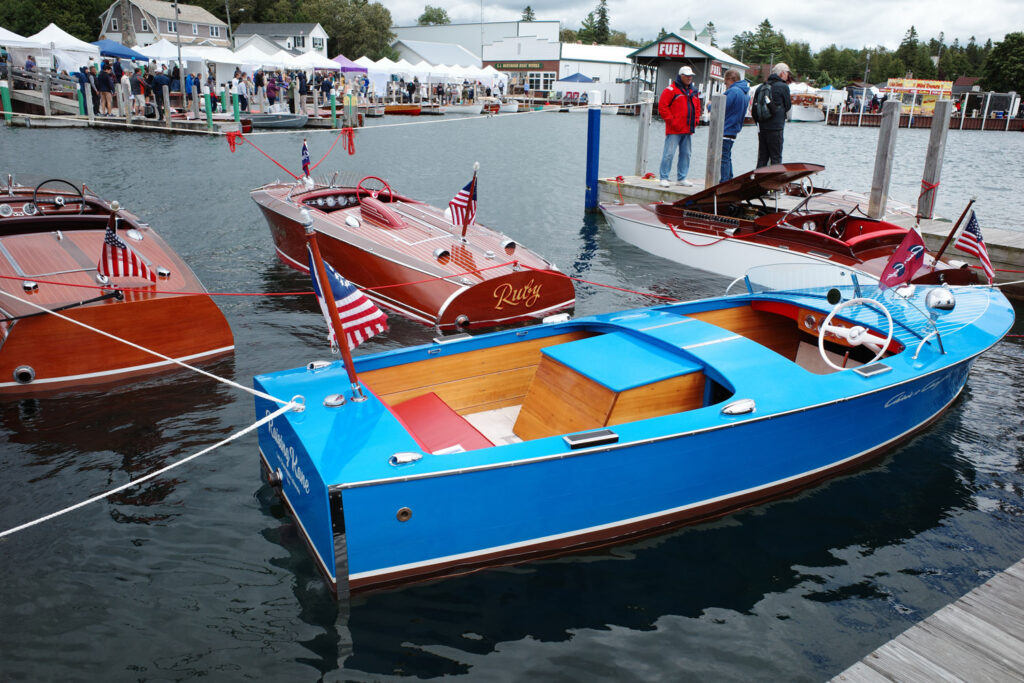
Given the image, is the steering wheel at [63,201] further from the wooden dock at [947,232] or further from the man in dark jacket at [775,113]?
the man in dark jacket at [775,113]

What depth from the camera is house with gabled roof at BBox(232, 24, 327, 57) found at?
65.5 m

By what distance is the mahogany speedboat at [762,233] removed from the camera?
9492 millimetres

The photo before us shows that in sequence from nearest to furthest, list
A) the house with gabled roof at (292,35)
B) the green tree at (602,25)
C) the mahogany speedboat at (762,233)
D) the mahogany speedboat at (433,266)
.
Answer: the mahogany speedboat at (433,266) → the mahogany speedboat at (762,233) → the house with gabled roof at (292,35) → the green tree at (602,25)

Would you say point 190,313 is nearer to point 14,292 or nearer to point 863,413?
point 14,292

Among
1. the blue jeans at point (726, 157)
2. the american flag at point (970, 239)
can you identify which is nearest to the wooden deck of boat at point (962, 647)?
the american flag at point (970, 239)

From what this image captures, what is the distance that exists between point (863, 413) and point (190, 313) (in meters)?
6.44

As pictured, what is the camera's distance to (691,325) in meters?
5.82

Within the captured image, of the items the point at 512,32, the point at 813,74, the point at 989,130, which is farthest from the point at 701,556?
the point at 813,74

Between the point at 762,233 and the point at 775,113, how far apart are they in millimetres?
3442

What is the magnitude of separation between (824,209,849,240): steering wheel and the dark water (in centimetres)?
302

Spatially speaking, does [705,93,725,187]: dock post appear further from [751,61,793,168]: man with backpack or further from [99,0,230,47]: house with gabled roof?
[99,0,230,47]: house with gabled roof

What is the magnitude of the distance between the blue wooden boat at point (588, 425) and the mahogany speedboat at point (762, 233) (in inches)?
113

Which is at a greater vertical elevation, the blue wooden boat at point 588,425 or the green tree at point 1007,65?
the green tree at point 1007,65

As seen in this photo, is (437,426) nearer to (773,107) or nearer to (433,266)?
(433,266)
